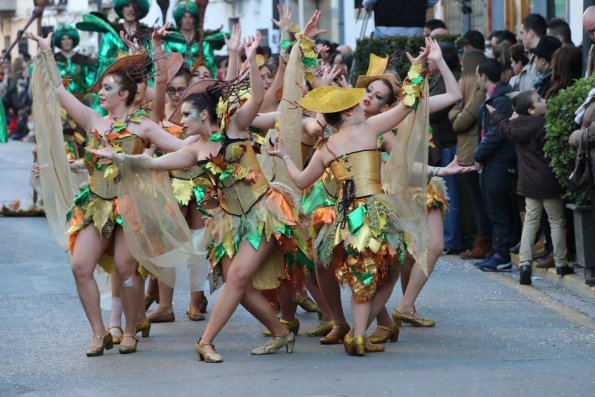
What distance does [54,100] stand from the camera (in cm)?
907

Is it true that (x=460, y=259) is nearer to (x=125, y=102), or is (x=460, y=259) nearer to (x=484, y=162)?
(x=484, y=162)

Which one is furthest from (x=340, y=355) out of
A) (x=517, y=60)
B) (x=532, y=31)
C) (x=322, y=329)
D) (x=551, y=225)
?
(x=532, y=31)

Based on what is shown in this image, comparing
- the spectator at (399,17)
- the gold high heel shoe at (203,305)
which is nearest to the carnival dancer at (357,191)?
the gold high heel shoe at (203,305)

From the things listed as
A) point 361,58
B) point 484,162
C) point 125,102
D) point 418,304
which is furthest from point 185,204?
point 361,58

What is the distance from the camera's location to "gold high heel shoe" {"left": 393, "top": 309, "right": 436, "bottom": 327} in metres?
9.43

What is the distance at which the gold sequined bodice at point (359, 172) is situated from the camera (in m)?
8.30

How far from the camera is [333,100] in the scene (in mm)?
8352

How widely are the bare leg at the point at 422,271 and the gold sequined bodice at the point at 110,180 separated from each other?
6.77 feet

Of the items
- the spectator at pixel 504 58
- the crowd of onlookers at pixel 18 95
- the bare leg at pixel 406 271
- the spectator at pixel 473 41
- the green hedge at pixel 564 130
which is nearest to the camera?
the bare leg at pixel 406 271

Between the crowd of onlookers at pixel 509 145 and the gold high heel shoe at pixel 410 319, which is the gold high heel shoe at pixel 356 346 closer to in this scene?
the gold high heel shoe at pixel 410 319

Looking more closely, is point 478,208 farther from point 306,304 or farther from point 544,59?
point 306,304

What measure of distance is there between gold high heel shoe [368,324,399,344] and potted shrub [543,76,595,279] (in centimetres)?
248

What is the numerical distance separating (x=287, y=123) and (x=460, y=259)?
454 cm

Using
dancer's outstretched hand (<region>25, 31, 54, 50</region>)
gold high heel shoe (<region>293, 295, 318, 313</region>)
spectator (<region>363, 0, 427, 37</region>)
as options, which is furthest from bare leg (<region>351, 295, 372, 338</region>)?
spectator (<region>363, 0, 427, 37</region>)
